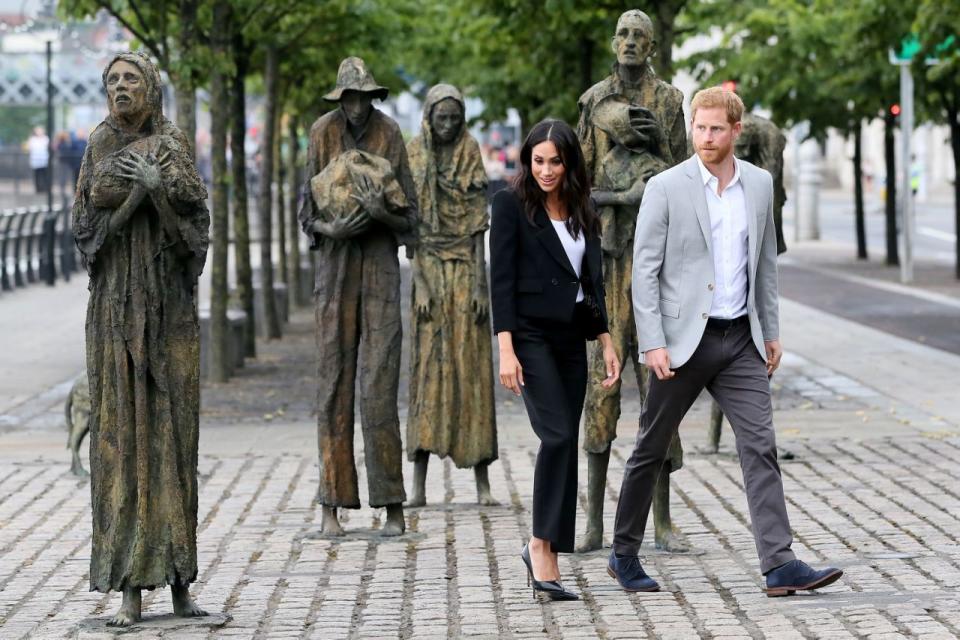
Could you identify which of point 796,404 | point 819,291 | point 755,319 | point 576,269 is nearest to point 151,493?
point 576,269

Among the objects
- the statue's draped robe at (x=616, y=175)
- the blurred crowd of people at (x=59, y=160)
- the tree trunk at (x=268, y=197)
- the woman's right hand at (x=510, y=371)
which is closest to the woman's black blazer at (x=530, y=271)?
the woman's right hand at (x=510, y=371)

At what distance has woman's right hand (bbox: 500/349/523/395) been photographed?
7.88 meters

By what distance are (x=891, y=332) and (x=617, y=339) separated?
1162 cm

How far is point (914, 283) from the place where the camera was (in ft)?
90.4

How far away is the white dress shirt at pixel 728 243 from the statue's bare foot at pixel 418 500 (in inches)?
124

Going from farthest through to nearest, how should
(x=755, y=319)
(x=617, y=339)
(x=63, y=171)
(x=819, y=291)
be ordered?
(x=63, y=171)
(x=819, y=291)
(x=617, y=339)
(x=755, y=319)

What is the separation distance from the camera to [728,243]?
799 centimetres

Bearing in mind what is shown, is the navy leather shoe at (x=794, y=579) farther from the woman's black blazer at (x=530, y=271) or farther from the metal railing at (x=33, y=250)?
the metal railing at (x=33, y=250)

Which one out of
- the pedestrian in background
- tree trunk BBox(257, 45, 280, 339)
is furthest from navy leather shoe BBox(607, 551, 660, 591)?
the pedestrian in background

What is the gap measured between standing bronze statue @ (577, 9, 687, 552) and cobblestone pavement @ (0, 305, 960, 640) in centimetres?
32

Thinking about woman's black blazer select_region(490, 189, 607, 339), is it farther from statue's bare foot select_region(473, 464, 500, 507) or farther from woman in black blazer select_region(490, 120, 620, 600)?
statue's bare foot select_region(473, 464, 500, 507)

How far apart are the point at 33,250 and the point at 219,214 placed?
16.7 m

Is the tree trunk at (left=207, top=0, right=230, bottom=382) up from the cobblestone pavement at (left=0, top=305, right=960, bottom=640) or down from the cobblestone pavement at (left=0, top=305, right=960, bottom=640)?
up

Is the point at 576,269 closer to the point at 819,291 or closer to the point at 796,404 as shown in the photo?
the point at 796,404
